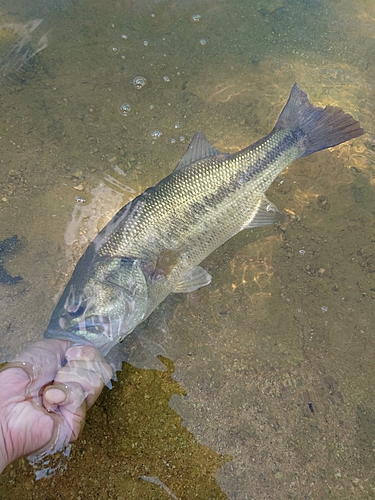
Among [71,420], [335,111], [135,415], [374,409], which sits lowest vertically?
[374,409]

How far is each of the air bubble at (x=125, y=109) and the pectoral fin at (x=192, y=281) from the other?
2304 millimetres

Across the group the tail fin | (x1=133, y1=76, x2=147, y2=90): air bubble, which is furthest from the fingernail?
(x1=133, y1=76, x2=147, y2=90): air bubble

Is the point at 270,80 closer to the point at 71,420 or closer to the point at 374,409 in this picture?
the point at 374,409

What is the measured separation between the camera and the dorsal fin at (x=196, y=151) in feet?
10.6

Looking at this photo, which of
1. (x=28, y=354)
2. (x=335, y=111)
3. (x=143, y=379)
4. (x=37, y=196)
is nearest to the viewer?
(x=28, y=354)

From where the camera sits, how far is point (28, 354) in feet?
9.34

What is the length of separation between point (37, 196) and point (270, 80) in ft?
10.7

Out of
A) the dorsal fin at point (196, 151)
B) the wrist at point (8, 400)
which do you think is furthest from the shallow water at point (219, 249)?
the dorsal fin at point (196, 151)

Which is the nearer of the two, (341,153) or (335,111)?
(335,111)

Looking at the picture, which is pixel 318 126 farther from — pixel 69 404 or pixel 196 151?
pixel 69 404

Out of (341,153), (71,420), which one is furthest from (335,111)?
(71,420)

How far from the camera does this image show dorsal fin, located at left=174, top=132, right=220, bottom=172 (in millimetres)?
3245

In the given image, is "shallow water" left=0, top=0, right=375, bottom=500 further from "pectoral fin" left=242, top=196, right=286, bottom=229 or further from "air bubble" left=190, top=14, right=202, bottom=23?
"pectoral fin" left=242, top=196, right=286, bottom=229

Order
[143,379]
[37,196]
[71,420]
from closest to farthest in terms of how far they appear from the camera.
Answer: [71,420] < [143,379] < [37,196]
